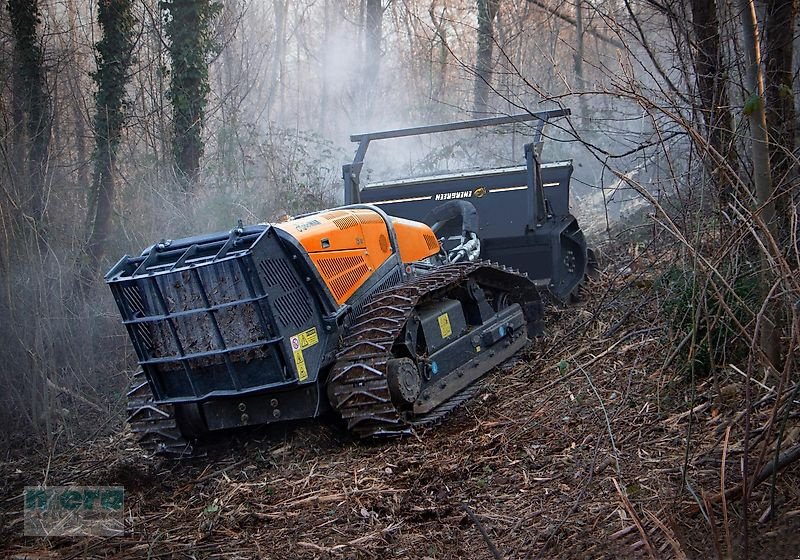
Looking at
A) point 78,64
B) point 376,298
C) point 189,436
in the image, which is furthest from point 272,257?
point 78,64

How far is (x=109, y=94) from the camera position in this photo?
38.5ft

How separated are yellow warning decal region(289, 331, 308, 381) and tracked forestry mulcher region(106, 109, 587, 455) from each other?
0.04 ft

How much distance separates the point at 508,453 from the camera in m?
5.18

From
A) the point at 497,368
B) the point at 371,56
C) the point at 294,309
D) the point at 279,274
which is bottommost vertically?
the point at 497,368

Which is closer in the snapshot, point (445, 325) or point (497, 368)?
point (445, 325)

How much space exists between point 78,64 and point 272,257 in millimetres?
7726

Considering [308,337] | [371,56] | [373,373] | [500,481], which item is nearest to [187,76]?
[308,337]

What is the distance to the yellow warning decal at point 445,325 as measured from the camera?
22.3 ft

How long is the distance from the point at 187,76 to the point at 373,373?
26.8 feet

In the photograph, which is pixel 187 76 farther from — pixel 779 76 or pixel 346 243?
pixel 779 76

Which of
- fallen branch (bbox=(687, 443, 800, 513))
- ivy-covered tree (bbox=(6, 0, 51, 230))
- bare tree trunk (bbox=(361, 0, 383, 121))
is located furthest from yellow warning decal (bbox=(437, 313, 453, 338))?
bare tree trunk (bbox=(361, 0, 383, 121))

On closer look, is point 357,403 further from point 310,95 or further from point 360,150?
point 310,95

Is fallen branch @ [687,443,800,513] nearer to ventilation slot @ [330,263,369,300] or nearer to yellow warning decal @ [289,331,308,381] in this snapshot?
yellow warning decal @ [289,331,308,381]
